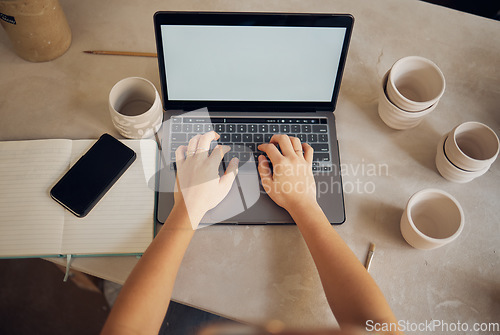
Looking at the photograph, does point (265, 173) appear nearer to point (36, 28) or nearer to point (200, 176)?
point (200, 176)

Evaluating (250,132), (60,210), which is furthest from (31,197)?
(250,132)

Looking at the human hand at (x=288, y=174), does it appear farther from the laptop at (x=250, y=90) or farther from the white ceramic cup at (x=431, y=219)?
the white ceramic cup at (x=431, y=219)

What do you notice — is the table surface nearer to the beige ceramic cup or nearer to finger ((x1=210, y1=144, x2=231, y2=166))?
the beige ceramic cup

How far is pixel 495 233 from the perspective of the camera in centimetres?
78

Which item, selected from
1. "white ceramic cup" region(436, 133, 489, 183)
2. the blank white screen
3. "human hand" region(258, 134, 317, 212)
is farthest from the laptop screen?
"white ceramic cup" region(436, 133, 489, 183)

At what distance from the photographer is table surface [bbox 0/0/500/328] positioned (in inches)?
28.5

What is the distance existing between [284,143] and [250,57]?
186mm

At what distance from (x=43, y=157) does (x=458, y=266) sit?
87cm

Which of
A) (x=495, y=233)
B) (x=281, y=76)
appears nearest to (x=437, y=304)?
(x=495, y=233)

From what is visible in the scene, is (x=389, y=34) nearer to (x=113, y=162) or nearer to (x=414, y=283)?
(x=414, y=283)

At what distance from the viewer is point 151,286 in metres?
0.64

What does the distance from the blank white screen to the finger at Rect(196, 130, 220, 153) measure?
0.08 metres

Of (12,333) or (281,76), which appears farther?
(12,333)

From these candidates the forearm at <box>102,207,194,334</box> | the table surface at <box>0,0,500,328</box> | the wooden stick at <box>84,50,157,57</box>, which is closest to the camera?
the forearm at <box>102,207,194,334</box>
